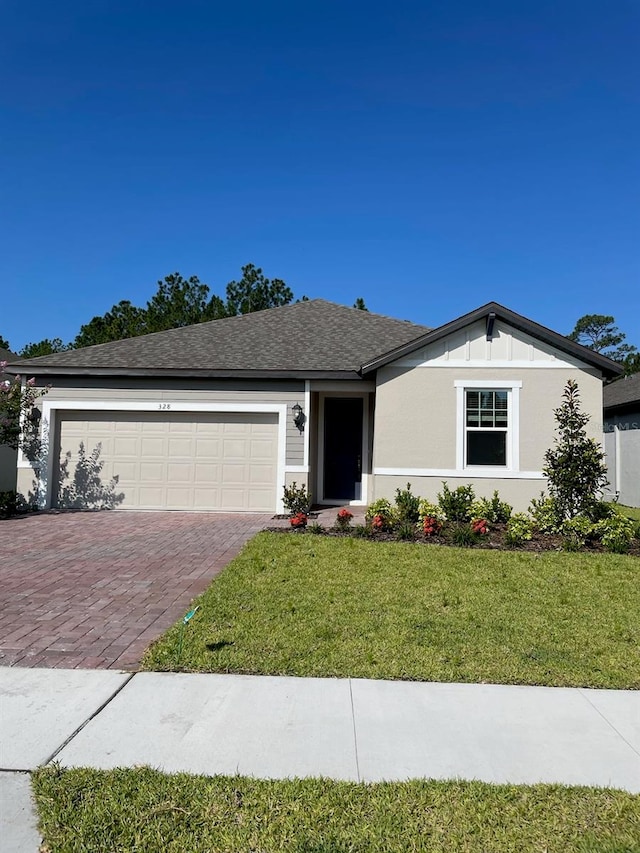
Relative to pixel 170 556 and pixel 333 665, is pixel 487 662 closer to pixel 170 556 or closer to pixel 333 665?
pixel 333 665

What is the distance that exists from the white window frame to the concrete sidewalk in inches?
310

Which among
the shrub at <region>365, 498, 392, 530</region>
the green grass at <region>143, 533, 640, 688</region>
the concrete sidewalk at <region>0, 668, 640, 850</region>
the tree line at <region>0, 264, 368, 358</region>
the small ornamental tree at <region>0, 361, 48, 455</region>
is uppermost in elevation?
the tree line at <region>0, 264, 368, 358</region>

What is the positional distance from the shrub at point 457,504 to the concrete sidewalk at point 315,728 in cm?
705

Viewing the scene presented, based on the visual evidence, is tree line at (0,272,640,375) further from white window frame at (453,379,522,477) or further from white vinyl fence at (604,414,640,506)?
white window frame at (453,379,522,477)

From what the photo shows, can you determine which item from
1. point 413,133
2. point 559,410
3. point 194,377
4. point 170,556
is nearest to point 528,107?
point 413,133

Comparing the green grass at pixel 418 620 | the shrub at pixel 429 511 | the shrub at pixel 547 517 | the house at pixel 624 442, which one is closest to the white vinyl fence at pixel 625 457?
the house at pixel 624 442

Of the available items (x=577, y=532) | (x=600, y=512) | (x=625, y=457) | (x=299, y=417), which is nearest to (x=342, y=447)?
(x=299, y=417)

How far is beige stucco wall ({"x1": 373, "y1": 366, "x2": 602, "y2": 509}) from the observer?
37.8ft

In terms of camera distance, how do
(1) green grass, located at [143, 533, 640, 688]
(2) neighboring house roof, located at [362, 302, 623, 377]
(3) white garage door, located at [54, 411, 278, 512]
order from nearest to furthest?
(1) green grass, located at [143, 533, 640, 688] → (2) neighboring house roof, located at [362, 302, 623, 377] → (3) white garage door, located at [54, 411, 278, 512]

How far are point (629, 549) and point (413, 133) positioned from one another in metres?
11.2

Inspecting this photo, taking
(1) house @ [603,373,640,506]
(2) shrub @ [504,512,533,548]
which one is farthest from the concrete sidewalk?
(1) house @ [603,373,640,506]

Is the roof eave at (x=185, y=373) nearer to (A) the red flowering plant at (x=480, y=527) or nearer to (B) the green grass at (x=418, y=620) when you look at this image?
(A) the red flowering plant at (x=480, y=527)

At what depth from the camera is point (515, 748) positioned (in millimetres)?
3186

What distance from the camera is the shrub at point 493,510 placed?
10953mm
